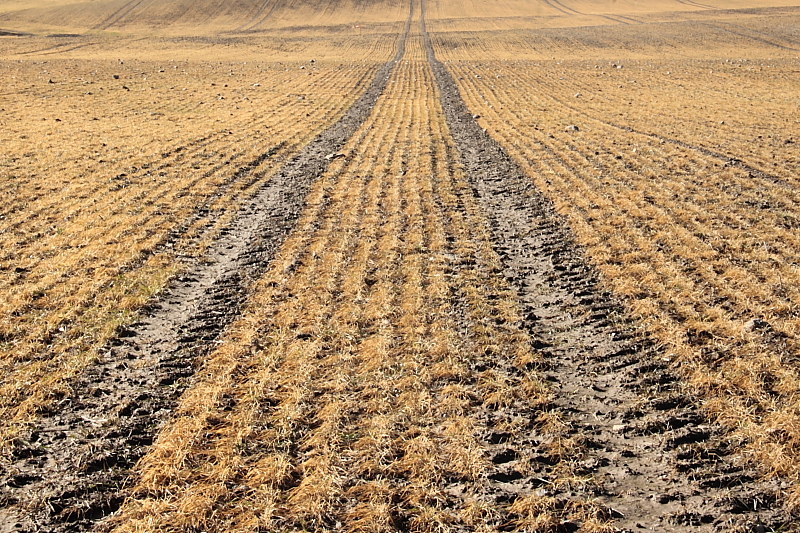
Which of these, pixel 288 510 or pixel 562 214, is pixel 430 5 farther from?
pixel 288 510

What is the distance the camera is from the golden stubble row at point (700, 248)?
570cm

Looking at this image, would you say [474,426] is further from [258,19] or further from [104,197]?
[258,19]

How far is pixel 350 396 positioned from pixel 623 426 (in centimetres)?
281

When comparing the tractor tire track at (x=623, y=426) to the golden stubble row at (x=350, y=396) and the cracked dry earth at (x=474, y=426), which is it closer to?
the cracked dry earth at (x=474, y=426)

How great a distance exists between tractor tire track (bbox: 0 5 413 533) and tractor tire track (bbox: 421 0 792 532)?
12.2 feet

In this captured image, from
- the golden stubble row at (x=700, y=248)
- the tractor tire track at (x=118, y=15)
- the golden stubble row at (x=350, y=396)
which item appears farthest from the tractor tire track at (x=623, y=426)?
the tractor tire track at (x=118, y=15)

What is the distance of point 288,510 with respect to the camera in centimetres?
445

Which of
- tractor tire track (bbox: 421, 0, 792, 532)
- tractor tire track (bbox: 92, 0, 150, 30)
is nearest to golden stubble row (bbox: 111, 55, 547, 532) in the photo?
tractor tire track (bbox: 421, 0, 792, 532)

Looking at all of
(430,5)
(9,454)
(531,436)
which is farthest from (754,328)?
(430,5)

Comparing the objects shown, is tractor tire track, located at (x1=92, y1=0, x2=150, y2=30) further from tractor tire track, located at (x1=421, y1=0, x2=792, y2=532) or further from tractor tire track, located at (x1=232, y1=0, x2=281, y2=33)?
tractor tire track, located at (x1=421, y1=0, x2=792, y2=532)

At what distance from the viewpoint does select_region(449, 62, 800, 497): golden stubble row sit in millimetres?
5699

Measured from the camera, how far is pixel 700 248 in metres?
9.41

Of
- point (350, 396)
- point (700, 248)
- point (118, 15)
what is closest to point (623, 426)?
point (350, 396)

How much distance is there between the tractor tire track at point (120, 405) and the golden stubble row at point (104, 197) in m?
0.30
